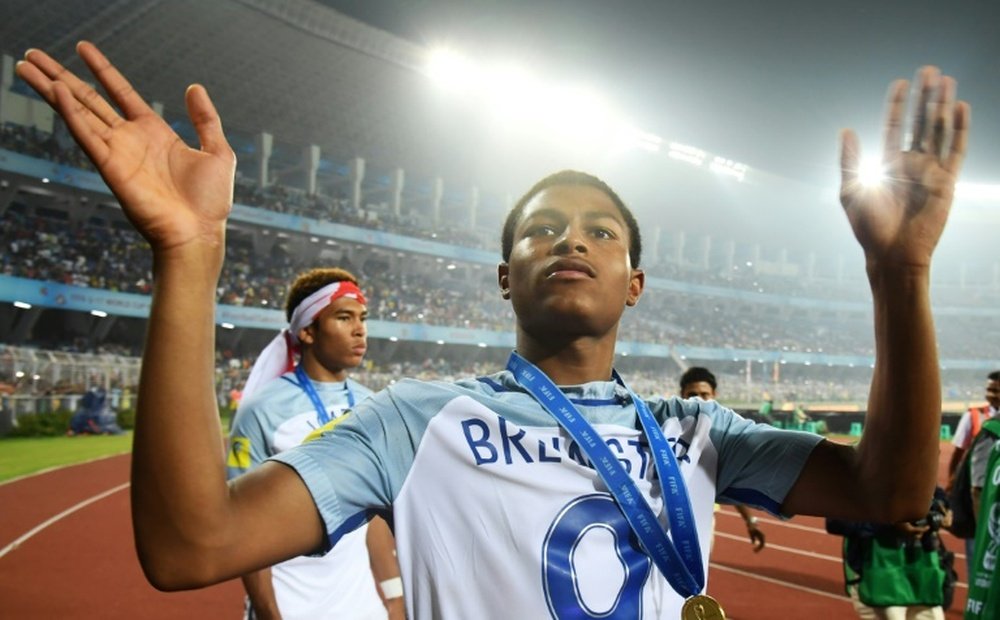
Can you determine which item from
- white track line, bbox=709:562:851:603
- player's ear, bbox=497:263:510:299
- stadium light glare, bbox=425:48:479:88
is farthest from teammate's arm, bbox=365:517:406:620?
stadium light glare, bbox=425:48:479:88

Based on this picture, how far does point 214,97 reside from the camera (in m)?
35.4

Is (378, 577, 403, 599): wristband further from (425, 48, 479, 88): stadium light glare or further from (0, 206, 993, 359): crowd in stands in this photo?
(425, 48, 479, 88): stadium light glare

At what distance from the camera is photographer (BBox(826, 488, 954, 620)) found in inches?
181

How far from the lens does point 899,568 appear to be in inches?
183

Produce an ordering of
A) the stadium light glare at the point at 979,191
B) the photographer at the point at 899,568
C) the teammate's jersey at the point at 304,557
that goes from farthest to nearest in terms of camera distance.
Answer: the stadium light glare at the point at 979,191, the photographer at the point at 899,568, the teammate's jersey at the point at 304,557

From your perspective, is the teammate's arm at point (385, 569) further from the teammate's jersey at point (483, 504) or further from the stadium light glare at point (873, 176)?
the stadium light glare at point (873, 176)

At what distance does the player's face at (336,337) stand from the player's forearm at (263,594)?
3.79 feet

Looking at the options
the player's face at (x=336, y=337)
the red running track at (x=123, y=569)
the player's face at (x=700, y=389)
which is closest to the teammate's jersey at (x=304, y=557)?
the player's face at (x=336, y=337)

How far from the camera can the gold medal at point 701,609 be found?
167 centimetres

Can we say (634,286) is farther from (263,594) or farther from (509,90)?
(509,90)

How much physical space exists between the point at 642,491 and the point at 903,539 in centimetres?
364

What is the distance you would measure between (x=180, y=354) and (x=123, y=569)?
8.71 m

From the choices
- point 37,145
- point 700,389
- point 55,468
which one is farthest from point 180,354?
point 37,145

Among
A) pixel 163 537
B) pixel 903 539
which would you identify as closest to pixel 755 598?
pixel 903 539
